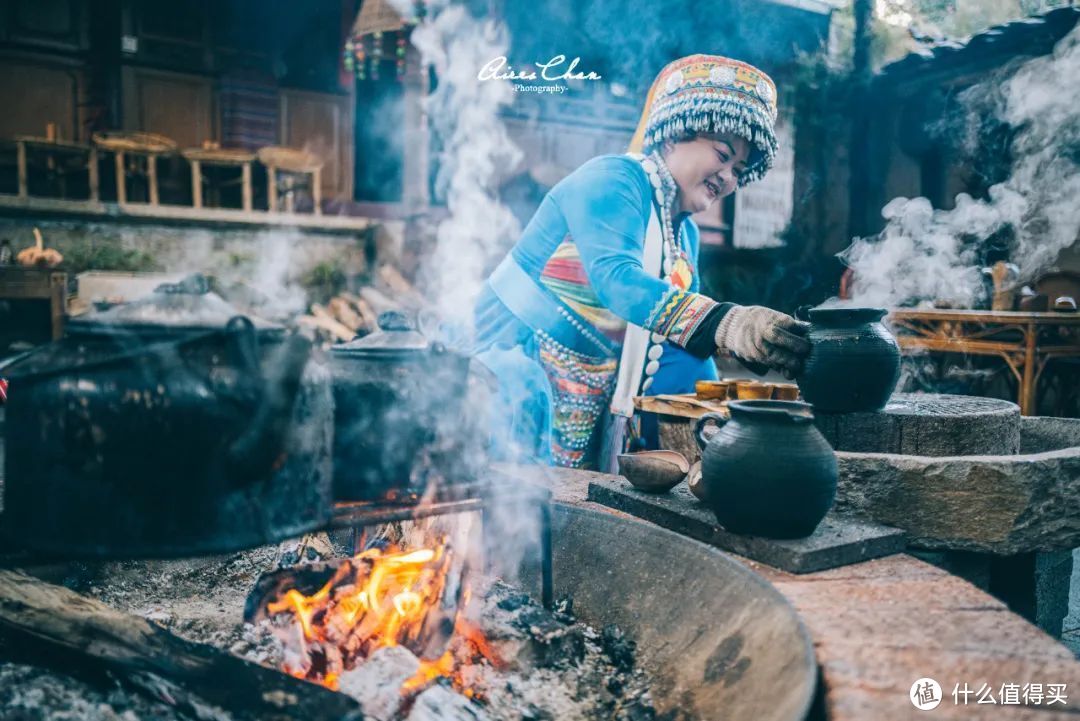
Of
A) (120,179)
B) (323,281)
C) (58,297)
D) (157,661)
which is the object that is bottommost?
(157,661)

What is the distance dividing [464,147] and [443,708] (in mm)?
11419

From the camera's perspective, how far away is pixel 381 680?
180cm

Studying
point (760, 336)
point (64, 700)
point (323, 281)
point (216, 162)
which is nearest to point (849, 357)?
point (760, 336)

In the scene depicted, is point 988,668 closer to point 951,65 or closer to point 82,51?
point 82,51

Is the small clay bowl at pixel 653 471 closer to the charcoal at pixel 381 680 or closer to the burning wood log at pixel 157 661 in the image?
the charcoal at pixel 381 680

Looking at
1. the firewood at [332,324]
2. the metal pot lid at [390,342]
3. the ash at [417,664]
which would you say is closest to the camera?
the ash at [417,664]

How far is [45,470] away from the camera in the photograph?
1.44 metres

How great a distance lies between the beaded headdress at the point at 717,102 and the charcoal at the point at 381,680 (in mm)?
2583

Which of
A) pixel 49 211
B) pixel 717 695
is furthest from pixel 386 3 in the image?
pixel 717 695

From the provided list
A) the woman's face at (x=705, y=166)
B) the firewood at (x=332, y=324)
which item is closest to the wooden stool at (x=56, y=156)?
the firewood at (x=332, y=324)

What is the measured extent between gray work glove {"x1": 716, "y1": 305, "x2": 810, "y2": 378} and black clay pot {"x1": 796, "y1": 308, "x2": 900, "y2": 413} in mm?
222

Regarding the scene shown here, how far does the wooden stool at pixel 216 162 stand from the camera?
9.12m

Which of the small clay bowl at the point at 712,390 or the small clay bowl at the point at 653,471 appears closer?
the small clay bowl at the point at 653,471

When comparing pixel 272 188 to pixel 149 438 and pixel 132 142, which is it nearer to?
pixel 132 142
